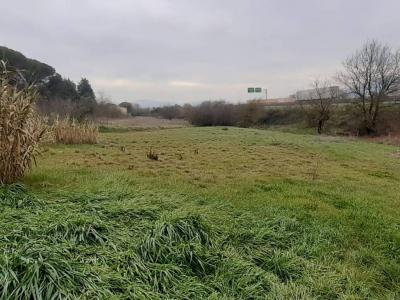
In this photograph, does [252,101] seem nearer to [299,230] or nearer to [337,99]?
[337,99]

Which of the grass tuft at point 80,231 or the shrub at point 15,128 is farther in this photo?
the shrub at point 15,128

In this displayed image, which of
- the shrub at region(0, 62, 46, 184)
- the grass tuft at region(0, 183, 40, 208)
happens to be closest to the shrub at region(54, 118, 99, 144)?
the shrub at region(0, 62, 46, 184)

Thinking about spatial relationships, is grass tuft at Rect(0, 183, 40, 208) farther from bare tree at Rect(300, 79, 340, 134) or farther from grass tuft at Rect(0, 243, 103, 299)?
bare tree at Rect(300, 79, 340, 134)

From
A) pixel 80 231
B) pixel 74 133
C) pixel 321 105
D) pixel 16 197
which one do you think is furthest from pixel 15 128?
pixel 321 105

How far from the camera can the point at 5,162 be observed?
511 centimetres

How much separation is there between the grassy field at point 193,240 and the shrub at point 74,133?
25.5 feet

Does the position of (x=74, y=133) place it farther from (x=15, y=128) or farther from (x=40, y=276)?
(x=40, y=276)

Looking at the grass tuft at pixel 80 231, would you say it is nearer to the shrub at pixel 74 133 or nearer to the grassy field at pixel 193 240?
the grassy field at pixel 193 240

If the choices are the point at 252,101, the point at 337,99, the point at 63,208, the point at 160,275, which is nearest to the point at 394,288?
the point at 160,275

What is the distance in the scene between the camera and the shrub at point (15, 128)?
16.4 feet

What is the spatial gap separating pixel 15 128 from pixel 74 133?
9.22 metres

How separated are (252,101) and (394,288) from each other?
3963 centimetres

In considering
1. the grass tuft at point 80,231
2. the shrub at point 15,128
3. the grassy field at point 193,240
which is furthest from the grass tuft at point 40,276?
the shrub at point 15,128

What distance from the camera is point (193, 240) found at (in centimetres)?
335
